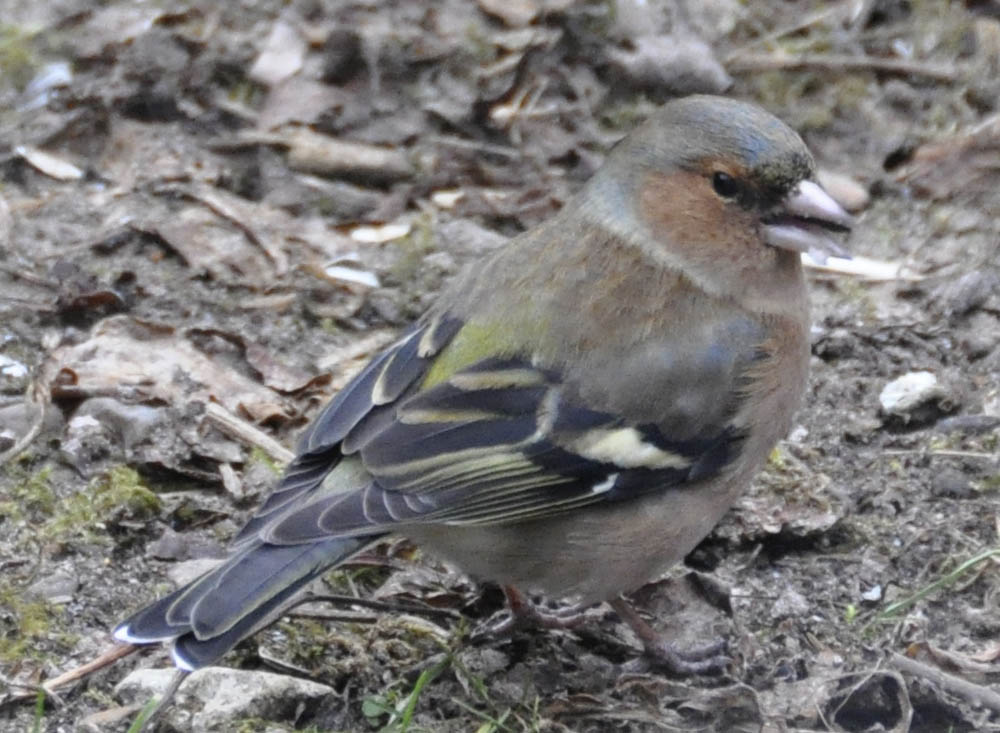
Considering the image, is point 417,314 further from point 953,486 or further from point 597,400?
point 953,486

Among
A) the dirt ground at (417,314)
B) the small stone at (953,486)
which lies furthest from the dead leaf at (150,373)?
the small stone at (953,486)

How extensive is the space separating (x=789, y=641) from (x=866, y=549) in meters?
0.45

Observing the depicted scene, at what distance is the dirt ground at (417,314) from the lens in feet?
13.2

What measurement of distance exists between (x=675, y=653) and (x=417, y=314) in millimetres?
1894

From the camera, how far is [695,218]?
4184 millimetres

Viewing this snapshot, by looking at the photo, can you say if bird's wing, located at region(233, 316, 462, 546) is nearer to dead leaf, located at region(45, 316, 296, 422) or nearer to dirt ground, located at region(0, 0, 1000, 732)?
dirt ground, located at region(0, 0, 1000, 732)

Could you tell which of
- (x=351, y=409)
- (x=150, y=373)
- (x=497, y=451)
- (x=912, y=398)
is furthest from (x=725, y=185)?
(x=150, y=373)

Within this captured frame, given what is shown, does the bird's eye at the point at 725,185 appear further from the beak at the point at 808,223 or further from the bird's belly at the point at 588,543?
the bird's belly at the point at 588,543

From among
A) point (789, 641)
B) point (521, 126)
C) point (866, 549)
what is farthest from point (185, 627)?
point (521, 126)

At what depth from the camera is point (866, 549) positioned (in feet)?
14.6

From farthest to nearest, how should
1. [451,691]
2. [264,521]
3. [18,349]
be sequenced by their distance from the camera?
[18,349] → [451,691] → [264,521]

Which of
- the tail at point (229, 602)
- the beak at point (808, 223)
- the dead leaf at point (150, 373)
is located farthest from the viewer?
the dead leaf at point (150, 373)

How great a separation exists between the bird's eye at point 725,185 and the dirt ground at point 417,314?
0.99 m

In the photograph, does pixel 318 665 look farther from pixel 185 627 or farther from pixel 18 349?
pixel 18 349
